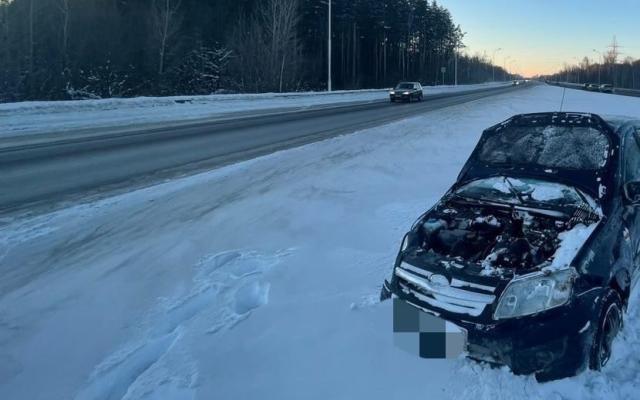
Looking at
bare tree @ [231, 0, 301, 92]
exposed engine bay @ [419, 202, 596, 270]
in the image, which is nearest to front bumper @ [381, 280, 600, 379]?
exposed engine bay @ [419, 202, 596, 270]

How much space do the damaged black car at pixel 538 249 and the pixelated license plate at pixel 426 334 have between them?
39 mm

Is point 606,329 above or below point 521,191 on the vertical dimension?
below

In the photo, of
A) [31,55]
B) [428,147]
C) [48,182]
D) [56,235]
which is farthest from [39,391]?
[31,55]

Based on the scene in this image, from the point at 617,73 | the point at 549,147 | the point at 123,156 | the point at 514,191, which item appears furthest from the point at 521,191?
the point at 617,73

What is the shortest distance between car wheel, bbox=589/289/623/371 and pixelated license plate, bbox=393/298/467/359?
0.79 m

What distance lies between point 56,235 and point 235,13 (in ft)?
171

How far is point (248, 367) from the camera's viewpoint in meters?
3.26

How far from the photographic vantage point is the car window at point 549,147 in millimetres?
4242

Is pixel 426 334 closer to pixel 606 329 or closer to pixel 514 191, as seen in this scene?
pixel 606 329

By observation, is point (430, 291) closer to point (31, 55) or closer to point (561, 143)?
point (561, 143)

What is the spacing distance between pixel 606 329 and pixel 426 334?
3.79 feet

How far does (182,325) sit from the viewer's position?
3822 mm

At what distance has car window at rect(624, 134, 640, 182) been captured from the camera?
4.12m

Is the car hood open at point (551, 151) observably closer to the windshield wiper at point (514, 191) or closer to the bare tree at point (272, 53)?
the windshield wiper at point (514, 191)
